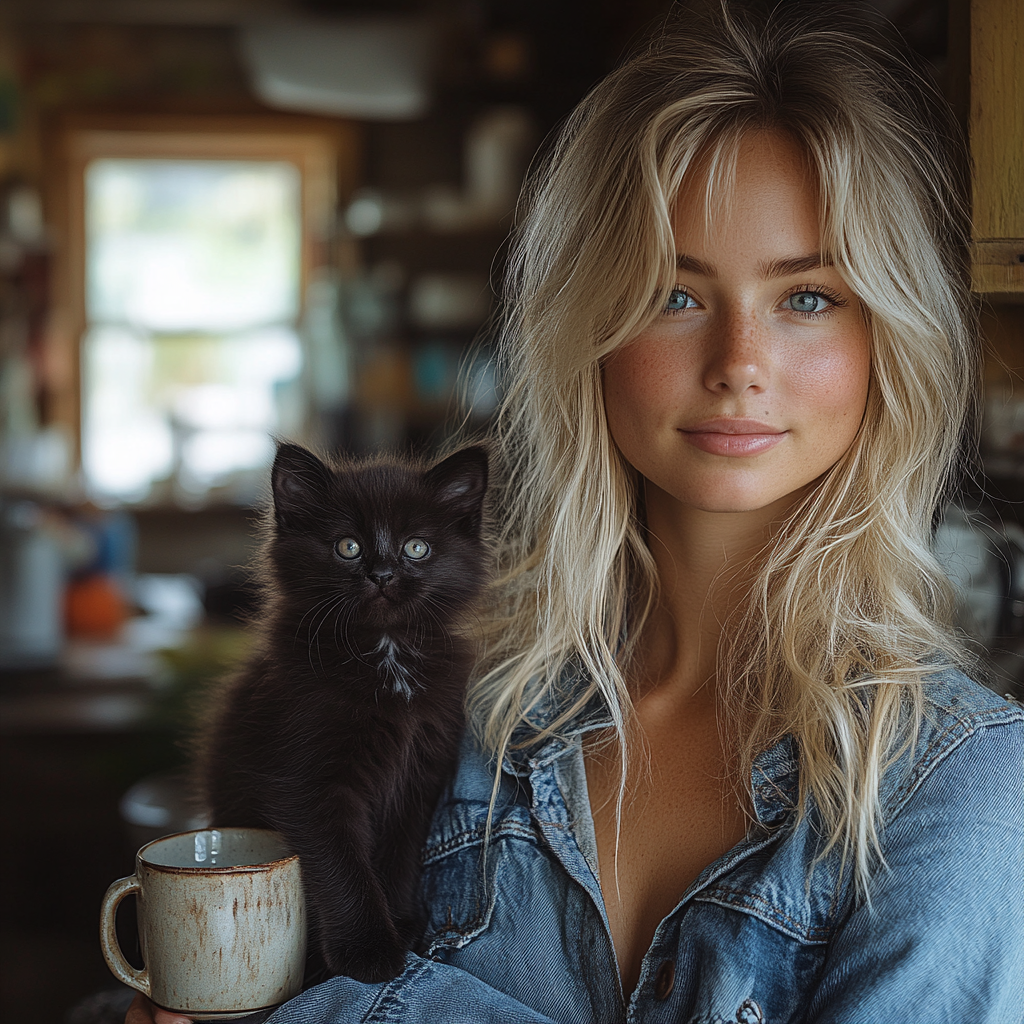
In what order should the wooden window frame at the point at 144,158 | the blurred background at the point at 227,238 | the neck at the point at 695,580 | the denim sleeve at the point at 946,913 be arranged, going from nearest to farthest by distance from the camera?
the denim sleeve at the point at 946,913, the neck at the point at 695,580, the blurred background at the point at 227,238, the wooden window frame at the point at 144,158

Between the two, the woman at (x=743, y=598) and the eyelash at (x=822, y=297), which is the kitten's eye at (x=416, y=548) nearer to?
the woman at (x=743, y=598)

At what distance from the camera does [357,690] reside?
3.48 feet

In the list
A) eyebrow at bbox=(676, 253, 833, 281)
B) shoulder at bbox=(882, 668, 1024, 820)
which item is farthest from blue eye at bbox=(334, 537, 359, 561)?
shoulder at bbox=(882, 668, 1024, 820)

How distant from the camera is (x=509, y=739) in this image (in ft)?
4.01

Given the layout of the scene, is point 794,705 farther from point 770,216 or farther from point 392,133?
point 392,133

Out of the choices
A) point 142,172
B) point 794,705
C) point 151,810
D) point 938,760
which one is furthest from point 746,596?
point 142,172

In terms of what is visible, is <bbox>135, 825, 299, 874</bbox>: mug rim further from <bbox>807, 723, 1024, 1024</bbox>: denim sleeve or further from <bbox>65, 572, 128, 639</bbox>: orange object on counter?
<bbox>65, 572, 128, 639</bbox>: orange object on counter

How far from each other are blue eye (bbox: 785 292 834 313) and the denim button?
665mm

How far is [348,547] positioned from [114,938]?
420 mm

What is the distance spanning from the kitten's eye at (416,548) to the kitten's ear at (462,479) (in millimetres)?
69

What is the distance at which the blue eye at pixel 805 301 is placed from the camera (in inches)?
42.8

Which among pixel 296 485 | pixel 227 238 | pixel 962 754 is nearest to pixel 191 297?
pixel 227 238

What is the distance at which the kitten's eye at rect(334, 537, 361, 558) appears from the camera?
1081mm

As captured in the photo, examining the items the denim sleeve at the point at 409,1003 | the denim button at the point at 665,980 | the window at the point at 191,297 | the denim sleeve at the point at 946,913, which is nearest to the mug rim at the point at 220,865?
the denim sleeve at the point at 409,1003
